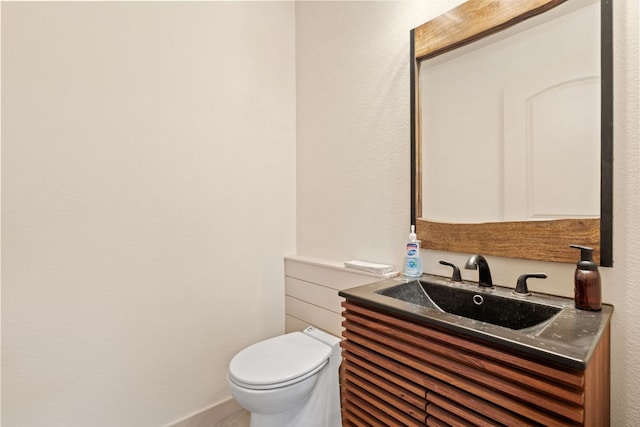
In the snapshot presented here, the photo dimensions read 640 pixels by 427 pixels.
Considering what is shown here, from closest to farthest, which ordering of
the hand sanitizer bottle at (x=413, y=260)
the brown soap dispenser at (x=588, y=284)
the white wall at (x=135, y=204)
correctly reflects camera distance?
the brown soap dispenser at (x=588, y=284) → the white wall at (x=135, y=204) → the hand sanitizer bottle at (x=413, y=260)

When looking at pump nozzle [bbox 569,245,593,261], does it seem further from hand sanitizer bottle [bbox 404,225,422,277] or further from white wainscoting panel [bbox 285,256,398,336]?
white wainscoting panel [bbox 285,256,398,336]

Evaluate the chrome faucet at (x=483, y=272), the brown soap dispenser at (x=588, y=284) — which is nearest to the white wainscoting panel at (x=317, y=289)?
the chrome faucet at (x=483, y=272)

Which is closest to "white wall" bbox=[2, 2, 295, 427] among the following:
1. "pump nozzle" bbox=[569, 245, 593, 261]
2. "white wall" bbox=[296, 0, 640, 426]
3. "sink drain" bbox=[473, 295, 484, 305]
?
"white wall" bbox=[296, 0, 640, 426]

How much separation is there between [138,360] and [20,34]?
1452mm

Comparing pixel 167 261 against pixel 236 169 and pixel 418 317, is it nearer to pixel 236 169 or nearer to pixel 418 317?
pixel 236 169

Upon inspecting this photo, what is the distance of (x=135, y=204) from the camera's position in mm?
1469

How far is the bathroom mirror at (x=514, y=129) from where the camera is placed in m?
0.98

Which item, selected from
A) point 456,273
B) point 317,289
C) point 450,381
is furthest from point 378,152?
point 450,381

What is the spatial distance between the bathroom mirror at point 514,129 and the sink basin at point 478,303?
18 centimetres

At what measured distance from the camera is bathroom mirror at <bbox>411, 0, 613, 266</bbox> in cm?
98

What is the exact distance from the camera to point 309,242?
201 cm

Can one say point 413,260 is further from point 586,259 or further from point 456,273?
point 586,259

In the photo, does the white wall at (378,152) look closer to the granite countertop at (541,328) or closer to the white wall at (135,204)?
the granite countertop at (541,328)

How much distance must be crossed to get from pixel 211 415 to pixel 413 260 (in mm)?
1381
